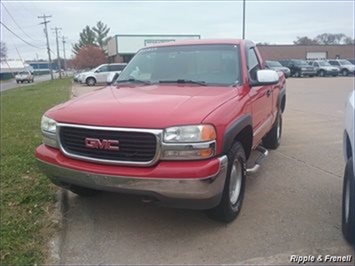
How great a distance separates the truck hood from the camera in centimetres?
315

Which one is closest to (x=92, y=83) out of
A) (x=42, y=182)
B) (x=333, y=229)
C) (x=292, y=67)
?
(x=292, y=67)

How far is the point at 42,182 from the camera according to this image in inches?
190

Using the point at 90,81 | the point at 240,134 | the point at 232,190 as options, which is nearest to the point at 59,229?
the point at 232,190

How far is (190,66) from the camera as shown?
4562mm

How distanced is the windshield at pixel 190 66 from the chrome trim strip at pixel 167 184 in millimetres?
1421

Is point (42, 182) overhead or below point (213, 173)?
below

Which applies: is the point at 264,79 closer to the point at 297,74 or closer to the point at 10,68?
the point at 297,74

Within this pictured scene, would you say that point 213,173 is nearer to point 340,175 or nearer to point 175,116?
point 175,116

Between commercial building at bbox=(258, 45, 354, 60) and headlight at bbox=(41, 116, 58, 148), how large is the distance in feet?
185

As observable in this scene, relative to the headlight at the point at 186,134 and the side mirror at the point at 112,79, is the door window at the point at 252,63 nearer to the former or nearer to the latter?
the headlight at the point at 186,134

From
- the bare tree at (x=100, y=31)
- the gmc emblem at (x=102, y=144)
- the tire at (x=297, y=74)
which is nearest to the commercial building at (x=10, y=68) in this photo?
the bare tree at (x=100, y=31)

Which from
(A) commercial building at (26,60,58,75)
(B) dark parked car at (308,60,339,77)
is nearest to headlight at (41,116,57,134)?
(B) dark parked car at (308,60,339,77)

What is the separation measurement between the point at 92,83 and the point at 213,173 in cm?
3070

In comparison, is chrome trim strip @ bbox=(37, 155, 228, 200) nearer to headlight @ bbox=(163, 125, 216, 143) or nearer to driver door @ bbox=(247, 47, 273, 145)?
headlight @ bbox=(163, 125, 216, 143)
